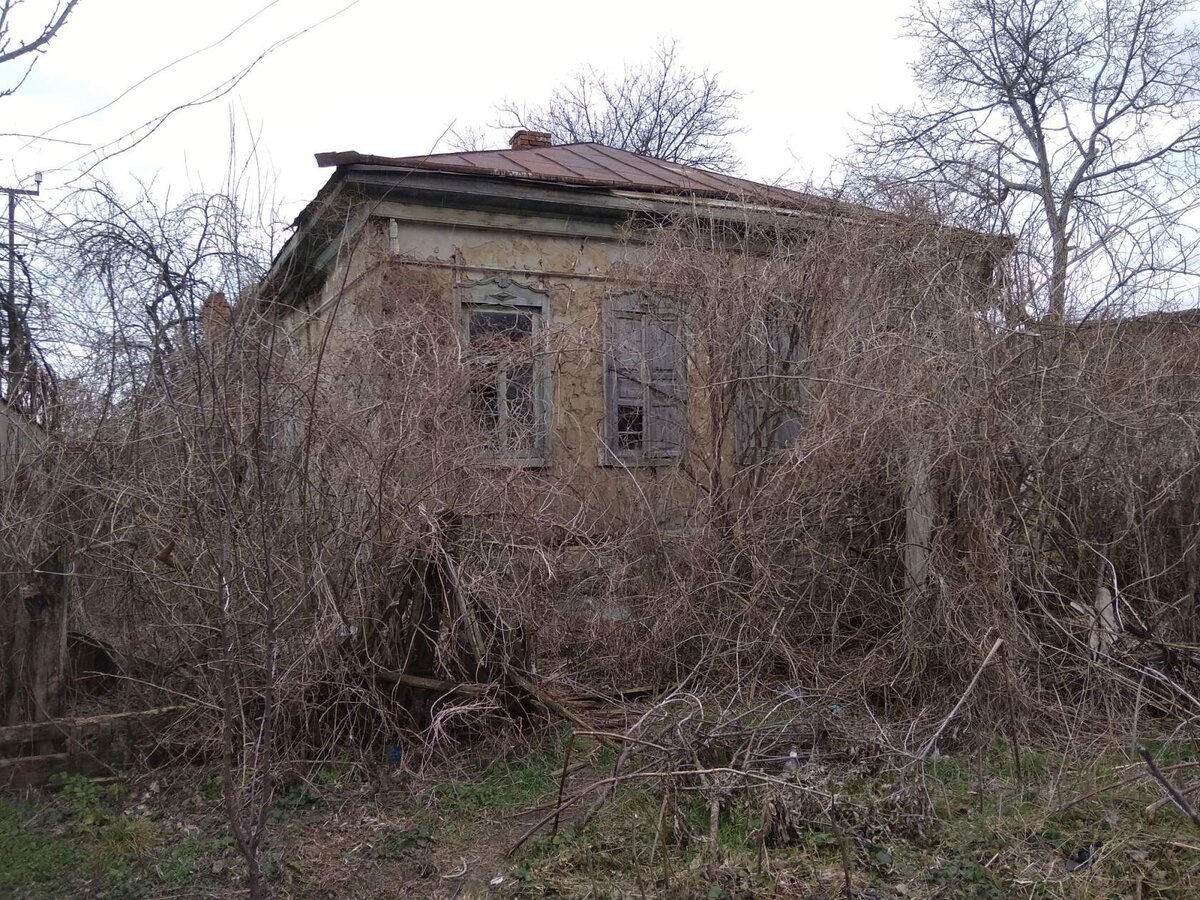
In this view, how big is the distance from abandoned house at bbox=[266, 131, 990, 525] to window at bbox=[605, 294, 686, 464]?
2cm

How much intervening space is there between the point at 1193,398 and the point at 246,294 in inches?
228

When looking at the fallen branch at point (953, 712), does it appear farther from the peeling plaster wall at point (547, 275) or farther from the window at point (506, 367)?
the peeling plaster wall at point (547, 275)

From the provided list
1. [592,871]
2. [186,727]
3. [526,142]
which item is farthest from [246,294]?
[526,142]

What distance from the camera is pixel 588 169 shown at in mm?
10812

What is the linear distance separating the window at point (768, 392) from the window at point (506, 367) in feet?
5.11

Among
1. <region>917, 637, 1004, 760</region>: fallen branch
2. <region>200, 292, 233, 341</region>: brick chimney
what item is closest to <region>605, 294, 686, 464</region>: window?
<region>917, 637, 1004, 760</region>: fallen branch

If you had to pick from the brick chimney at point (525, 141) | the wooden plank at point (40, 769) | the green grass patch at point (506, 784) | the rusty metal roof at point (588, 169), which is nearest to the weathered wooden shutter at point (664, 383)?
the rusty metal roof at point (588, 169)

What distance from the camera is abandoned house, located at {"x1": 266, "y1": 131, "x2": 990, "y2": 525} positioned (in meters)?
7.54

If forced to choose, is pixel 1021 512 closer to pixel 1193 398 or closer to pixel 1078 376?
pixel 1078 376

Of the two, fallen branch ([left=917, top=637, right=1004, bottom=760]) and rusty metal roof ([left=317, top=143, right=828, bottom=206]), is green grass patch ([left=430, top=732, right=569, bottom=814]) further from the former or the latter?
rusty metal roof ([left=317, top=143, right=828, bottom=206])

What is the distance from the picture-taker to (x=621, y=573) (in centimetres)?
647

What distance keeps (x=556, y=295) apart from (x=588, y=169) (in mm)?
1809

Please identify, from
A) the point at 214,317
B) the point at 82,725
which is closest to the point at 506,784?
the point at 82,725

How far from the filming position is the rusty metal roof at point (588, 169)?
8.70 m
